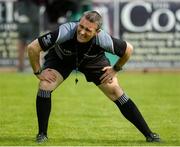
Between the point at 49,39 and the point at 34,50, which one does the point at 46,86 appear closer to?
the point at 34,50

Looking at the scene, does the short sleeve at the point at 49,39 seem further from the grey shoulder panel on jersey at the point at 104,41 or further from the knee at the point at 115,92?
the knee at the point at 115,92

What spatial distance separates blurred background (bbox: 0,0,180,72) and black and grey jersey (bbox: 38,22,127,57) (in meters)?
13.8

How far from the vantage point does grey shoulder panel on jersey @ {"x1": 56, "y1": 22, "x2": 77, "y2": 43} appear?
32.8 ft

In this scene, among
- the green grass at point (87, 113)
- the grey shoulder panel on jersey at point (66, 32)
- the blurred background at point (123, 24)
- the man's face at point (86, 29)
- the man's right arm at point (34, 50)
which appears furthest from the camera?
the blurred background at point (123, 24)

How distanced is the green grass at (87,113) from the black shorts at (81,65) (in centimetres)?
82

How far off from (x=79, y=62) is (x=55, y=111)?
4190mm

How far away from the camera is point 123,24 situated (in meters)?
24.6

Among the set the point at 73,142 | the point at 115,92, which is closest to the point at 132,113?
the point at 115,92

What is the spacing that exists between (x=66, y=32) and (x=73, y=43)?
23 cm

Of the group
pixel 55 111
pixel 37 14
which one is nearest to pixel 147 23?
pixel 37 14

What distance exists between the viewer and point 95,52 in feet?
34.1

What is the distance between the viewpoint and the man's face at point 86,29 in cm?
988

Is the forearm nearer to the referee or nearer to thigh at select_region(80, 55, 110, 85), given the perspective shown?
the referee

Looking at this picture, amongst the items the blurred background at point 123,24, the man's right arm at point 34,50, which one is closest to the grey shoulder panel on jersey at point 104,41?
the man's right arm at point 34,50
